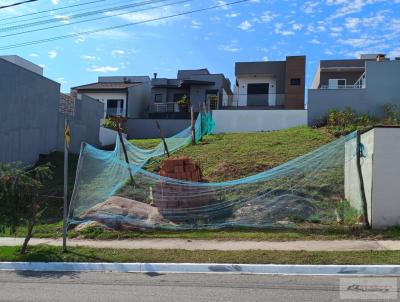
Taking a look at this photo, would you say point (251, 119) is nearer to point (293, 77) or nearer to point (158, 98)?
point (293, 77)

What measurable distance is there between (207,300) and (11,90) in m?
15.3

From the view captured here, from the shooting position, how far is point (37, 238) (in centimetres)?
1182

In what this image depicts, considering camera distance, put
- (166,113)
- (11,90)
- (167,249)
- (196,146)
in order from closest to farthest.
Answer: (167,249) < (11,90) < (196,146) < (166,113)

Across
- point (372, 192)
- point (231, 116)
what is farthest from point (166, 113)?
point (372, 192)

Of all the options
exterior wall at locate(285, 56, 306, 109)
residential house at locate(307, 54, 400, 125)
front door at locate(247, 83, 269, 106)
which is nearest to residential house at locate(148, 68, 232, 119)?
front door at locate(247, 83, 269, 106)

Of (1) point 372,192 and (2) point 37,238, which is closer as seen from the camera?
(1) point 372,192

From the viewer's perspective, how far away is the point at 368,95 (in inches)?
1014

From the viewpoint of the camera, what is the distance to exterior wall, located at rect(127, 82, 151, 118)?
40.7 m

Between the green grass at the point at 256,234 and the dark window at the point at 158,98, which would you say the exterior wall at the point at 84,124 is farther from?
the dark window at the point at 158,98

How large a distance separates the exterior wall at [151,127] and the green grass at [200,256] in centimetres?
2421

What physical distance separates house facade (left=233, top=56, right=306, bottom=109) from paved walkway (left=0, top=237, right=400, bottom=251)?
29442 mm

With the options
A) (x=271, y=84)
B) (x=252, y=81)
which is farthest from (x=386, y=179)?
(x=252, y=81)

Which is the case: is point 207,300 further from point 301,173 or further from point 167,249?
point 301,173

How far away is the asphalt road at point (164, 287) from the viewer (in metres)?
6.78
